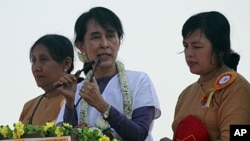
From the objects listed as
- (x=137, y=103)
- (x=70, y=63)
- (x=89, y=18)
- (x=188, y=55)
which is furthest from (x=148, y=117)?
(x=70, y=63)

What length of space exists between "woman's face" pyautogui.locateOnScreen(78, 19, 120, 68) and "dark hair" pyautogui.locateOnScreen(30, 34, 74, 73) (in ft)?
2.03

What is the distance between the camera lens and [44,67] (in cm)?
433

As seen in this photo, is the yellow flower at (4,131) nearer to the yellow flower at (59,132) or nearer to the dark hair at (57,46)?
the yellow flower at (59,132)

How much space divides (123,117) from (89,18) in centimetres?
79

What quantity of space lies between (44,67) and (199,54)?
1272 mm

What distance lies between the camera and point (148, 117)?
3477 mm

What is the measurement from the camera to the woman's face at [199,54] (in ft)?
11.5

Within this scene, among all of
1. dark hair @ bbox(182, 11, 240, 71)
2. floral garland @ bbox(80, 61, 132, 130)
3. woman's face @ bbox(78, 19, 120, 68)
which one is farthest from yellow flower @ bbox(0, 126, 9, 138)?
dark hair @ bbox(182, 11, 240, 71)

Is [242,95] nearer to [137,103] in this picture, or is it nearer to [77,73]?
[137,103]

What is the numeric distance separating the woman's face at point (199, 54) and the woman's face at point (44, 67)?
1142mm

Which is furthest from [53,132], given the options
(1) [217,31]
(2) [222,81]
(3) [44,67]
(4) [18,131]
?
(3) [44,67]

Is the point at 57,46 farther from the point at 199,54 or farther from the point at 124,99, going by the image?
the point at 199,54

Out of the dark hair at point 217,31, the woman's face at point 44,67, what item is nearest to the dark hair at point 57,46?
the woman's face at point 44,67

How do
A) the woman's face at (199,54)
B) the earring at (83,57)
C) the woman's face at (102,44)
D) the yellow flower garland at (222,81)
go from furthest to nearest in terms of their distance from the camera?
the earring at (83,57) < the woman's face at (102,44) < the woman's face at (199,54) < the yellow flower garland at (222,81)
